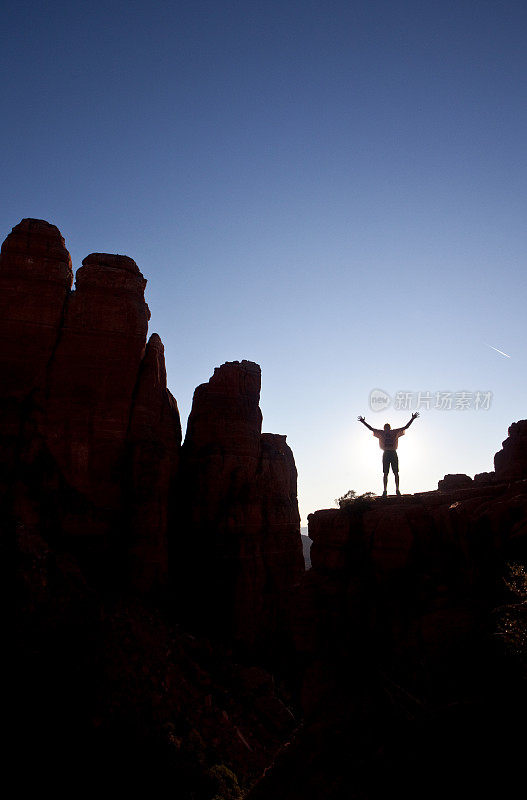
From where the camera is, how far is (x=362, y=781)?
11453mm

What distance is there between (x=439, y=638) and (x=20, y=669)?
19361 mm

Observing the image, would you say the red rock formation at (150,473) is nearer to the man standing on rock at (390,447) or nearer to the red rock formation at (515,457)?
the man standing on rock at (390,447)

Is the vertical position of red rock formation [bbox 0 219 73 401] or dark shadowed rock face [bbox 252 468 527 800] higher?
red rock formation [bbox 0 219 73 401]

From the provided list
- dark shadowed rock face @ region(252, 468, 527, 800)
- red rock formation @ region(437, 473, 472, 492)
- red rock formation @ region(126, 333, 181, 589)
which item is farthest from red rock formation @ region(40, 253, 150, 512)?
red rock formation @ region(437, 473, 472, 492)

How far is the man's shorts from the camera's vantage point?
2034cm

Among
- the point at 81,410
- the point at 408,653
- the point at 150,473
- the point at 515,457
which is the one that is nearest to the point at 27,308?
the point at 81,410

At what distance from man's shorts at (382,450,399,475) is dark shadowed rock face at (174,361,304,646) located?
25412mm

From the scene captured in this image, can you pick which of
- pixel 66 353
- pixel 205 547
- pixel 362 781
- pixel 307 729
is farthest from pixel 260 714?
pixel 66 353

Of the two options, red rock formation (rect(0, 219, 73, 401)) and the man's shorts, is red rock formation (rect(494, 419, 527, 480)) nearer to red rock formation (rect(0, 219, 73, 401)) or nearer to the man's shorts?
the man's shorts

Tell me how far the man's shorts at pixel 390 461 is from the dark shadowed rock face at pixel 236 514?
25.4m

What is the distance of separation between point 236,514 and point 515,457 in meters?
25.7

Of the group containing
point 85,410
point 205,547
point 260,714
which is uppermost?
point 85,410

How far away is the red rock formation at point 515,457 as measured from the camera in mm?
19234

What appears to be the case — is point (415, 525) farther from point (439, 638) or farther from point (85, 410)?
point (85, 410)
